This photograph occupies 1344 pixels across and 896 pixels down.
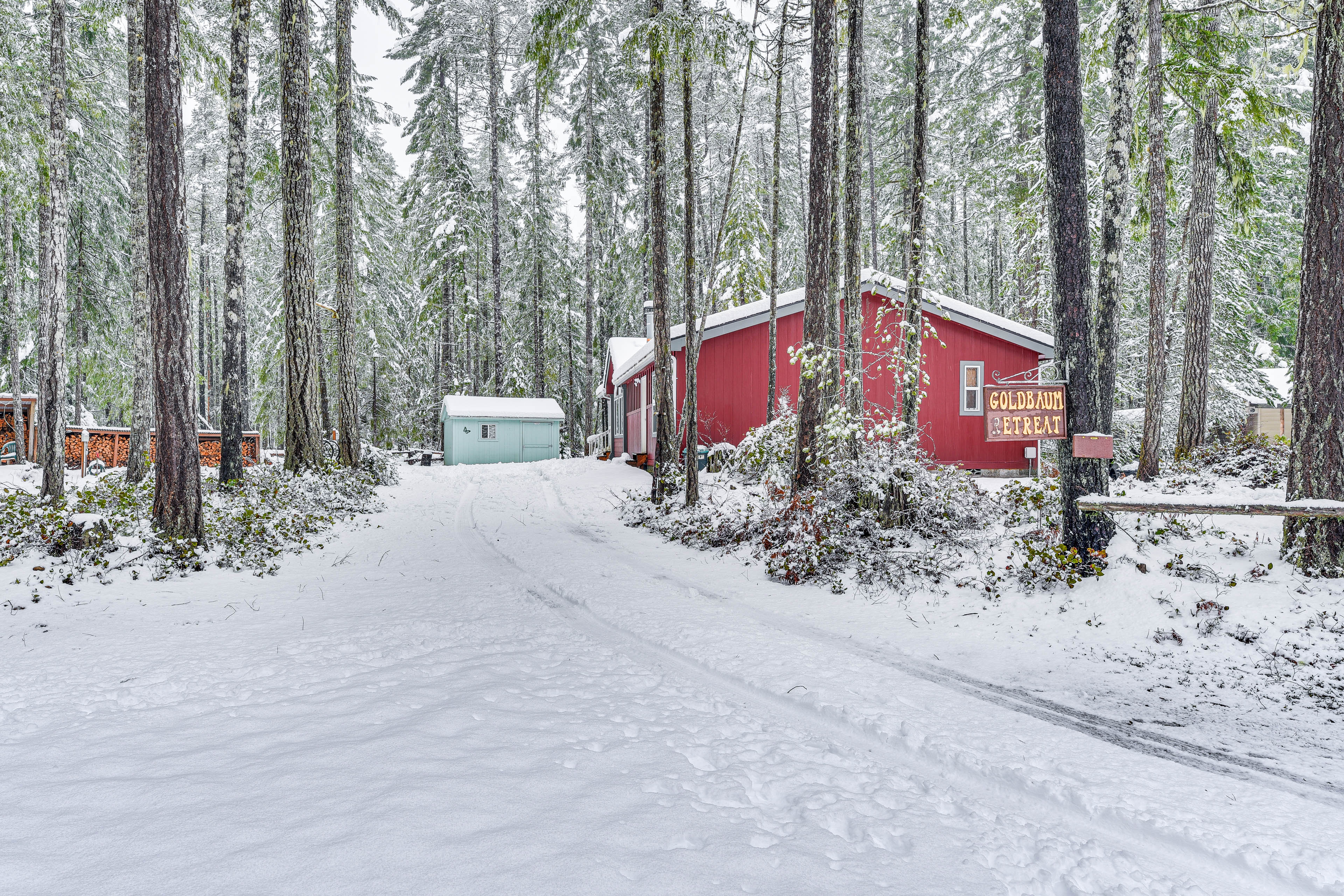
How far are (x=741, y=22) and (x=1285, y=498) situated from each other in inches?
408

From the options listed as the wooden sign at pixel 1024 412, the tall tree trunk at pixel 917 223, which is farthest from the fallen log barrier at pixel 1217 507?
the tall tree trunk at pixel 917 223

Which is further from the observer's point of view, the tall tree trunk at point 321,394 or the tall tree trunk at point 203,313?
the tall tree trunk at point 203,313

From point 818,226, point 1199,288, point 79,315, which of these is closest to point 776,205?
point 818,226

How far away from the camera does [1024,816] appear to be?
2666 millimetres

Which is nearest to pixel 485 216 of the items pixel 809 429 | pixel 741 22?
pixel 741 22

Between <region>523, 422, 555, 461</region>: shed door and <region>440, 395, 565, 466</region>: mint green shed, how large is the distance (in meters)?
0.02

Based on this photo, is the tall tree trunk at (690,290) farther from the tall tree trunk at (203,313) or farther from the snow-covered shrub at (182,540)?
the tall tree trunk at (203,313)

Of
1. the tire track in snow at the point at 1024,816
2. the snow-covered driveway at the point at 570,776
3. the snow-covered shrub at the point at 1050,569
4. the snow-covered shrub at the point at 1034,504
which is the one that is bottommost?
the tire track in snow at the point at 1024,816

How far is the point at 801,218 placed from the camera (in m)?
32.6

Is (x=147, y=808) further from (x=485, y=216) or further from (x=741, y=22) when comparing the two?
(x=485, y=216)

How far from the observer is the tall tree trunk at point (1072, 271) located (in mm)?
6172

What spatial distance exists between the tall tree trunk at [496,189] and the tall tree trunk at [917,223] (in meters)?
23.7

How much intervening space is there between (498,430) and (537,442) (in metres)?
1.75

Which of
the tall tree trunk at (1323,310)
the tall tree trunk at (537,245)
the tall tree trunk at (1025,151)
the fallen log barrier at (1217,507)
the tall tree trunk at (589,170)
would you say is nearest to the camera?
the fallen log barrier at (1217,507)
